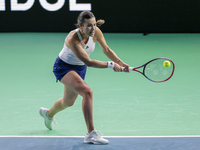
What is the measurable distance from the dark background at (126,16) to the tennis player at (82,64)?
778 cm

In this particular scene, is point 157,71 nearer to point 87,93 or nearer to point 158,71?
point 158,71

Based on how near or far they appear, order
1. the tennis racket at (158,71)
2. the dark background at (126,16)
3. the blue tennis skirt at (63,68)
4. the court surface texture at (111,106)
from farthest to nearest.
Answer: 1. the dark background at (126,16)
2. the tennis racket at (158,71)
3. the blue tennis skirt at (63,68)
4. the court surface texture at (111,106)

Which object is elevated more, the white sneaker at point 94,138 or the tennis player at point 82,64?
the tennis player at point 82,64

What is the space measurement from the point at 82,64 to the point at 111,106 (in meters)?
1.30

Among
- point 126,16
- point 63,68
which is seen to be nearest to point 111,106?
point 63,68

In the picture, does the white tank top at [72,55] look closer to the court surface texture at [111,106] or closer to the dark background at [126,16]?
the court surface texture at [111,106]

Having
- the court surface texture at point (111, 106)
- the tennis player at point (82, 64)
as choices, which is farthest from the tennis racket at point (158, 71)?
the court surface texture at point (111, 106)

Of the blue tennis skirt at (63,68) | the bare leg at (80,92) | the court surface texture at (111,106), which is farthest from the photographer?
the blue tennis skirt at (63,68)

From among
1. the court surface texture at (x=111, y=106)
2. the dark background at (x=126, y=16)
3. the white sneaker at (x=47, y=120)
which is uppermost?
the dark background at (x=126, y=16)

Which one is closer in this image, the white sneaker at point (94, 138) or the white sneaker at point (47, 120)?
the white sneaker at point (94, 138)

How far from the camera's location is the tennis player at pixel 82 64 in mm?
3992

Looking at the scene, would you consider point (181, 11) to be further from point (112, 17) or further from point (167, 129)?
point (167, 129)

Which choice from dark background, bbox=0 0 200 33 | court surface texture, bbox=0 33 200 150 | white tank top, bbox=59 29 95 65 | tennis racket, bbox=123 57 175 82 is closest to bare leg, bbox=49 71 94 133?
white tank top, bbox=59 29 95 65

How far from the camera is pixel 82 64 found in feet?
14.3
